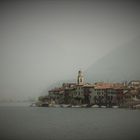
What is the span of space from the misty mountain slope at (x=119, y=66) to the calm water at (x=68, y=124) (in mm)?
407

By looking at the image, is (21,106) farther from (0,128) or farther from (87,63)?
(87,63)

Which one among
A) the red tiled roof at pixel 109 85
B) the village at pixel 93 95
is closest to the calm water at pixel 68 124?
the village at pixel 93 95

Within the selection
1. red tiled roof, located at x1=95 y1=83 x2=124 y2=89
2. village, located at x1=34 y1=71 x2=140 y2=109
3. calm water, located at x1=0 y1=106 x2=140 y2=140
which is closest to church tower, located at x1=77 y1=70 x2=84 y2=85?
village, located at x1=34 y1=71 x2=140 y2=109

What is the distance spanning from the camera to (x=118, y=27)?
12.4ft

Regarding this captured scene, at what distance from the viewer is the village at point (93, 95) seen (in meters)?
3.69

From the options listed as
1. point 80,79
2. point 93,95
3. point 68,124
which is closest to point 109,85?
point 93,95

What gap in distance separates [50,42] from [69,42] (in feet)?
0.81

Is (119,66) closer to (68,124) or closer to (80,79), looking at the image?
(80,79)

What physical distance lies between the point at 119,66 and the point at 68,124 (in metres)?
0.95

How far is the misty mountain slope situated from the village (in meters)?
0.08

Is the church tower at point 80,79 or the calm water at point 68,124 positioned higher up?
the church tower at point 80,79

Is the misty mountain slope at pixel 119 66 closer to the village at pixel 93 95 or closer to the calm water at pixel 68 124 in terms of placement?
the village at pixel 93 95

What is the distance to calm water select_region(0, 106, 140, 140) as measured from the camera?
12.0 feet

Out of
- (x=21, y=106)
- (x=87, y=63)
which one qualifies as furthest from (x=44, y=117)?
(x=87, y=63)
